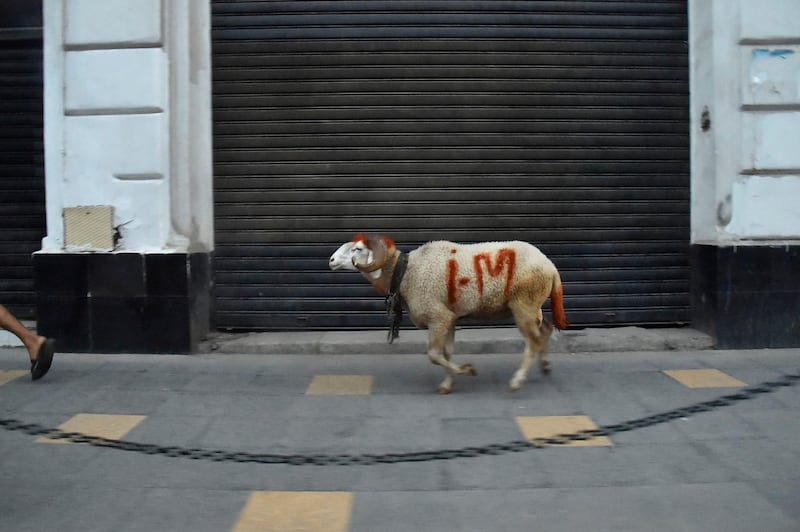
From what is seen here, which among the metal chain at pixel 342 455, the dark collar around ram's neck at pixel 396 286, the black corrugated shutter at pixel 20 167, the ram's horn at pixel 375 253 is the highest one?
the black corrugated shutter at pixel 20 167

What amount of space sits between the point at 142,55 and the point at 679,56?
5.56 metres

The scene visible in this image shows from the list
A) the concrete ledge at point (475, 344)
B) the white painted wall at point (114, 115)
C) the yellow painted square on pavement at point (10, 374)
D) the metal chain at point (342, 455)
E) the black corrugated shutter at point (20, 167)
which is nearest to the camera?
the metal chain at point (342, 455)

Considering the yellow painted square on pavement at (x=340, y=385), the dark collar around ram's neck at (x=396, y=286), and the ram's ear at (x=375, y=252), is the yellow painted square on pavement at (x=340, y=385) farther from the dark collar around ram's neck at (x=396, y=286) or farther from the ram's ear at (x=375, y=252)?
the ram's ear at (x=375, y=252)

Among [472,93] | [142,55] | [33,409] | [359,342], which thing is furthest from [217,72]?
[33,409]

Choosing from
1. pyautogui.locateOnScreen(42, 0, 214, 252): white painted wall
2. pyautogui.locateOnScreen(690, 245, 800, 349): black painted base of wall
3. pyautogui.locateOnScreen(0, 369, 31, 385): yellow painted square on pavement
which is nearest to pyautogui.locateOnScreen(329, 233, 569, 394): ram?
pyautogui.locateOnScreen(690, 245, 800, 349): black painted base of wall

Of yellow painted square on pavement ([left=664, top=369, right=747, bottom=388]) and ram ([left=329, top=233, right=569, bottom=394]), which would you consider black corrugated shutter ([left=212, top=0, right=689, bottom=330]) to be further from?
ram ([left=329, top=233, right=569, bottom=394])

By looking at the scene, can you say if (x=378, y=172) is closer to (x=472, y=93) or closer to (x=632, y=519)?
(x=472, y=93)

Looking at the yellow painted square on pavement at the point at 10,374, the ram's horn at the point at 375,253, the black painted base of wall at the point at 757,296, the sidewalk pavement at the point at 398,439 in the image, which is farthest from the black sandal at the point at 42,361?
the black painted base of wall at the point at 757,296

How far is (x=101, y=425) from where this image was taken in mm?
5422

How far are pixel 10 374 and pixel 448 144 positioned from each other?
4.80m

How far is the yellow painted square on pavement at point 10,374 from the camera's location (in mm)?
6660

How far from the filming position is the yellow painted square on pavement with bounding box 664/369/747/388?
248 inches

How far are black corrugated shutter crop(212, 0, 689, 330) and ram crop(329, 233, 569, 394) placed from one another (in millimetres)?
2063

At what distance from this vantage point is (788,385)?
20.4 feet
